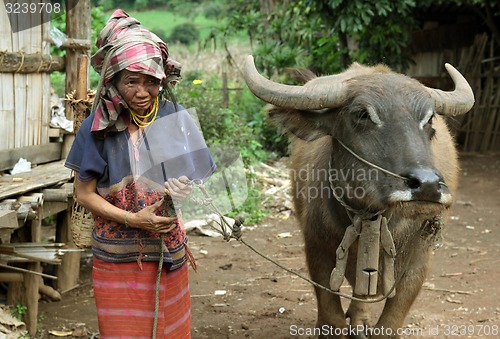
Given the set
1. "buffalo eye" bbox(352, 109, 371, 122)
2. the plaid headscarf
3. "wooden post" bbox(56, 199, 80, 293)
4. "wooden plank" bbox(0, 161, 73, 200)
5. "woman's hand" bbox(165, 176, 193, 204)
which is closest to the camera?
"woman's hand" bbox(165, 176, 193, 204)

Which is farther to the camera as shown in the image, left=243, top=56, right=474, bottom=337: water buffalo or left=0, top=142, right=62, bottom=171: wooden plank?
left=0, top=142, right=62, bottom=171: wooden plank

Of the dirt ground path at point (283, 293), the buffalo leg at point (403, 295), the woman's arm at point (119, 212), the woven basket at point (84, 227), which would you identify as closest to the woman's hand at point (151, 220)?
the woman's arm at point (119, 212)

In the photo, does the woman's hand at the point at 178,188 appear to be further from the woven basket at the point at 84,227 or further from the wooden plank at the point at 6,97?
the wooden plank at the point at 6,97

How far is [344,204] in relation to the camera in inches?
132

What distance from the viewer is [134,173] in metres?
2.68

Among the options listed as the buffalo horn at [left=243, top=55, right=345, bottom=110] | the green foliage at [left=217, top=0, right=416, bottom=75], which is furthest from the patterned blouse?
the green foliage at [left=217, top=0, right=416, bottom=75]

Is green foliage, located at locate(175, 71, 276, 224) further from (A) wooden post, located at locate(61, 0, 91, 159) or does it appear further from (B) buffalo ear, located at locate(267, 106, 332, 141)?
(B) buffalo ear, located at locate(267, 106, 332, 141)

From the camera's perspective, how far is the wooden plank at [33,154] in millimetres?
4898

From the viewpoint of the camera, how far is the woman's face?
2629 millimetres

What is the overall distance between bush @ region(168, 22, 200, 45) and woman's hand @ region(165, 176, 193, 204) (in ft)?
74.4

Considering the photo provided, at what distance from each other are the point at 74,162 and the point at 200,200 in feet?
1.79

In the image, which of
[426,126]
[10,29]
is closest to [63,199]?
[10,29]

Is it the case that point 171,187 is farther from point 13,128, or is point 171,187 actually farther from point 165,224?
point 13,128

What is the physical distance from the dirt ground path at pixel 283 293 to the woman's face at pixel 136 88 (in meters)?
2.35
